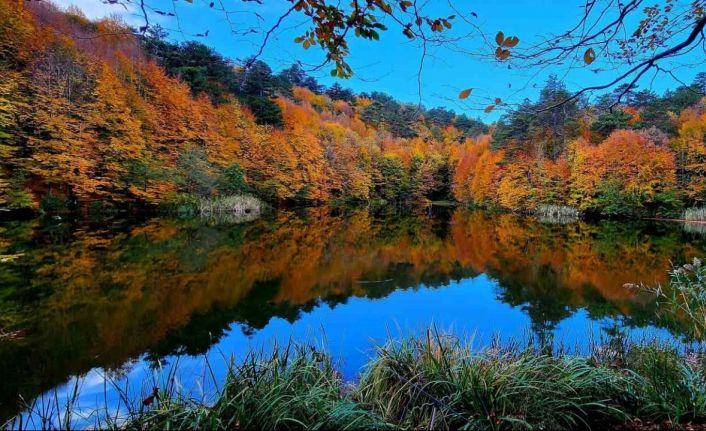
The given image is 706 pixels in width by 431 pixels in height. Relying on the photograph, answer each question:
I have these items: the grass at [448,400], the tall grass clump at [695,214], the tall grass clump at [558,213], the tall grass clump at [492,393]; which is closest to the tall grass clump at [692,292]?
the grass at [448,400]

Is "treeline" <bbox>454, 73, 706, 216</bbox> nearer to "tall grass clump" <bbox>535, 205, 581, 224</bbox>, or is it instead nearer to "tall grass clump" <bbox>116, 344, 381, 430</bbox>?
"tall grass clump" <bbox>535, 205, 581, 224</bbox>

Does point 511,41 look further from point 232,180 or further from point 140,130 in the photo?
point 232,180

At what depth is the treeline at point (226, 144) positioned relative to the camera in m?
17.0

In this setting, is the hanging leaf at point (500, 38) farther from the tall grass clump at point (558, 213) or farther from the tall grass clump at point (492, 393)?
the tall grass clump at point (558, 213)

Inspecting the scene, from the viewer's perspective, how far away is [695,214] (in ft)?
74.9

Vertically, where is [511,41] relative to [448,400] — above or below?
A: above

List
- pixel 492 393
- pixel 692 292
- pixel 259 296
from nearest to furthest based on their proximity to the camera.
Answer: pixel 492 393 → pixel 692 292 → pixel 259 296

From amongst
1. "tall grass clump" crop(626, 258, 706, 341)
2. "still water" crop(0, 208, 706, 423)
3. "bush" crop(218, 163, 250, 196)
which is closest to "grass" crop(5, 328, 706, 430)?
"still water" crop(0, 208, 706, 423)

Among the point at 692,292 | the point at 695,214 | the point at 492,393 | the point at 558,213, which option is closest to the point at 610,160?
the point at 558,213

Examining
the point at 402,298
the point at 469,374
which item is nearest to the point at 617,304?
the point at 402,298

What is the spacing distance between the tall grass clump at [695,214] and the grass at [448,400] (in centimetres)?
2675

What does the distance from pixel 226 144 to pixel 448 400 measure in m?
28.5

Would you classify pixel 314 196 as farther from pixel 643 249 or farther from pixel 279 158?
pixel 643 249

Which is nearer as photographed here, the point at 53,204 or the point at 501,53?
the point at 501,53
